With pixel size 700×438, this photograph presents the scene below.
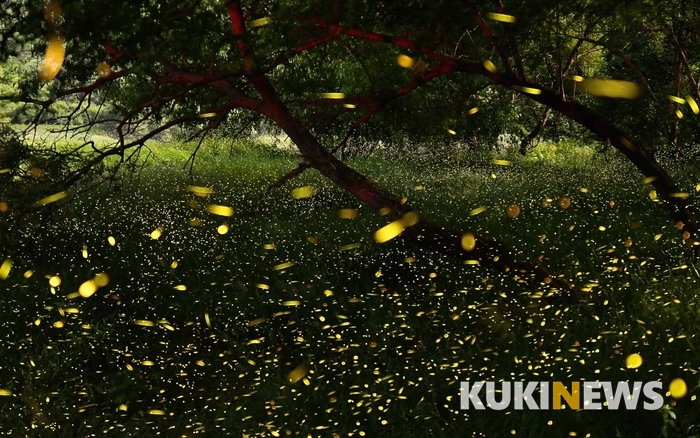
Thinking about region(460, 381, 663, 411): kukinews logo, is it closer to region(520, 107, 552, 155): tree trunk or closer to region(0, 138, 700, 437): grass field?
region(0, 138, 700, 437): grass field

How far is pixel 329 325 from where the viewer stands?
5.61 m

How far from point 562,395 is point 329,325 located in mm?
2069

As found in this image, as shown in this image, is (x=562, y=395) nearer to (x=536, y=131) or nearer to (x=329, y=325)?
(x=329, y=325)

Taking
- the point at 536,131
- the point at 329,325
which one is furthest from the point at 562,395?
the point at 536,131

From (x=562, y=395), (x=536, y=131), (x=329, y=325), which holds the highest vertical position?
(x=536, y=131)

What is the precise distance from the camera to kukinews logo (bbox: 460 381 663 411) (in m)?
4.01

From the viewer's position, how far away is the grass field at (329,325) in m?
4.43

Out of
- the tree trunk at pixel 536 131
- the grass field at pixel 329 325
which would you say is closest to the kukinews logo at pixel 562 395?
the grass field at pixel 329 325

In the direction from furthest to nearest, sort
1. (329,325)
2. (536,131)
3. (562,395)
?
(536,131)
(329,325)
(562,395)

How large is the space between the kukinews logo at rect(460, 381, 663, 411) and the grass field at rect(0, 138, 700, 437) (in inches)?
2.2

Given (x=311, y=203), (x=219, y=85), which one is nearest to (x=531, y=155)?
(x=311, y=203)

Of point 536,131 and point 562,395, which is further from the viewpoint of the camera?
point 536,131

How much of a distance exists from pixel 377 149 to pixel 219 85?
1224 centimetres

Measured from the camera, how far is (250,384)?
5.05 m
